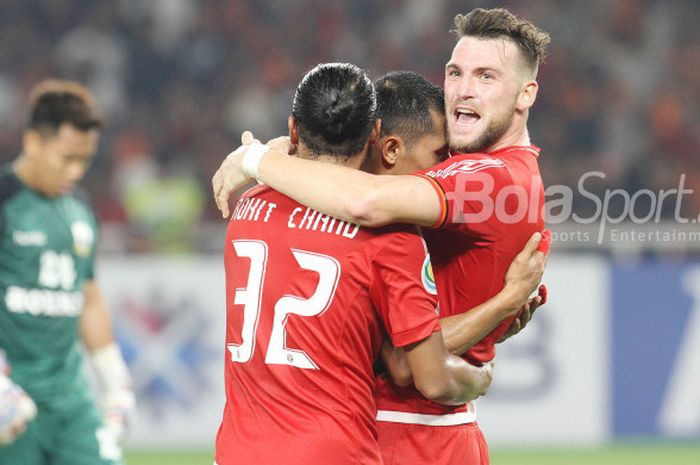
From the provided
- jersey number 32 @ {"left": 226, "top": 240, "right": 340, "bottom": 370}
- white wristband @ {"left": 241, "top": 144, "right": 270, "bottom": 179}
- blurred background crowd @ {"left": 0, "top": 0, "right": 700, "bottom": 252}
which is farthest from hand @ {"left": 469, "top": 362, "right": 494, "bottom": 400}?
blurred background crowd @ {"left": 0, "top": 0, "right": 700, "bottom": 252}

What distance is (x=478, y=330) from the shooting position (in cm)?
405

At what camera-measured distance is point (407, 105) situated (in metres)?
4.25

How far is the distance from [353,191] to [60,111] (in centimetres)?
340

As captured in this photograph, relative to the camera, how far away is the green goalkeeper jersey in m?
6.24

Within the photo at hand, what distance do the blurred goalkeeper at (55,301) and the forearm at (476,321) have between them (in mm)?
2659

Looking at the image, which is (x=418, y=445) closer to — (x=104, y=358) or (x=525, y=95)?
(x=525, y=95)

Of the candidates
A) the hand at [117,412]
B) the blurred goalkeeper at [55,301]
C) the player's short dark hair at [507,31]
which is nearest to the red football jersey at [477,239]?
the player's short dark hair at [507,31]

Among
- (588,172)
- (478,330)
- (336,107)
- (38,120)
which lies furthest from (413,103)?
(588,172)

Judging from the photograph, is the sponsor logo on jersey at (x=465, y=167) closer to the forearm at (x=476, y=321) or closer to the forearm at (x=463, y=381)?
the forearm at (x=476, y=321)

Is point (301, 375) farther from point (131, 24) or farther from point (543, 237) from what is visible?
point (131, 24)

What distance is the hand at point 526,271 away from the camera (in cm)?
414

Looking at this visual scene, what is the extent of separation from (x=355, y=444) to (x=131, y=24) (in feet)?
37.4

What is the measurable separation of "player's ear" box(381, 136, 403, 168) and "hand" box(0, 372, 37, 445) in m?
2.39

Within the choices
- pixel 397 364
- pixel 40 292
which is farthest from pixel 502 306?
pixel 40 292
